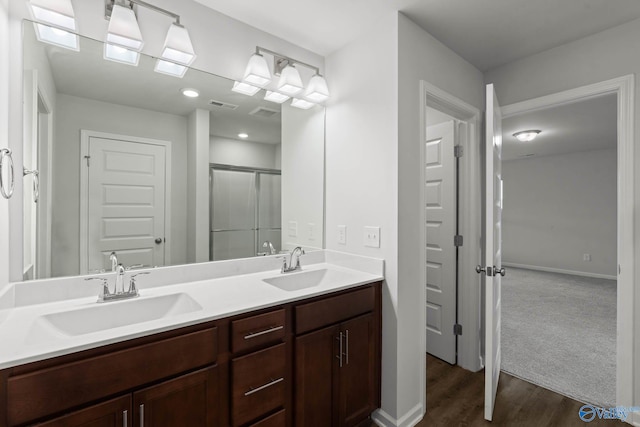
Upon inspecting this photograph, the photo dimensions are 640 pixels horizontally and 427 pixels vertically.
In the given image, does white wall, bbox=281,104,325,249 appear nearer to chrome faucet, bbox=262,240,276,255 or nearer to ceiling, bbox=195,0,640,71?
chrome faucet, bbox=262,240,276,255

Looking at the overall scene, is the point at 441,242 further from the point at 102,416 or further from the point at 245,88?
the point at 102,416

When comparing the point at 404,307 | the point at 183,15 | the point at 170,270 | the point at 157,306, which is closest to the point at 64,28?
the point at 183,15

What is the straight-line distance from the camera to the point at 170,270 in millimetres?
1638

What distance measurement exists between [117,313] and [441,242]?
2320 mm

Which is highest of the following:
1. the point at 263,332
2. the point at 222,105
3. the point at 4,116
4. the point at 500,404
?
the point at 222,105

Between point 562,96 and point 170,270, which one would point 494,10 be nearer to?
point 562,96

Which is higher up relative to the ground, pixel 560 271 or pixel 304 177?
pixel 304 177

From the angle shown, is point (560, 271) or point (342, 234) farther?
point (560, 271)

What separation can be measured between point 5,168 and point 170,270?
0.79 metres

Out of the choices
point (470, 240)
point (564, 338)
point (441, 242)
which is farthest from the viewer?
point (564, 338)

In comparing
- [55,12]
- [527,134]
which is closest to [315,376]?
[55,12]

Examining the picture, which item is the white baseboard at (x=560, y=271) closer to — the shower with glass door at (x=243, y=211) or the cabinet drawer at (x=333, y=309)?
the cabinet drawer at (x=333, y=309)

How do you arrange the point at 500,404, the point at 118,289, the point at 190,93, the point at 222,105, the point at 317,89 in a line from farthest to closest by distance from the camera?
1. the point at 317,89
2. the point at 500,404
3. the point at 222,105
4. the point at 190,93
5. the point at 118,289

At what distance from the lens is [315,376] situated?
1.52 meters
